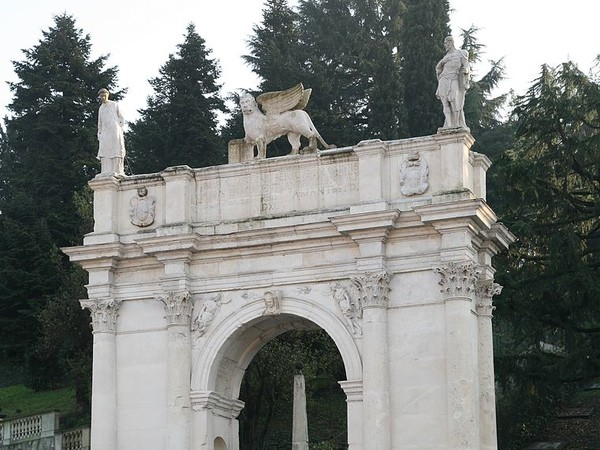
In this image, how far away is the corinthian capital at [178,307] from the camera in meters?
26.3

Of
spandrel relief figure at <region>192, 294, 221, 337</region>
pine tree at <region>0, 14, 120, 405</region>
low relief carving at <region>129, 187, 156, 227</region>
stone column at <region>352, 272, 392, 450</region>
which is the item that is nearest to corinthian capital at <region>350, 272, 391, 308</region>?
stone column at <region>352, 272, 392, 450</region>

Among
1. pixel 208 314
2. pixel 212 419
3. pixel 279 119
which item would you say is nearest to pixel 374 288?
pixel 208 314

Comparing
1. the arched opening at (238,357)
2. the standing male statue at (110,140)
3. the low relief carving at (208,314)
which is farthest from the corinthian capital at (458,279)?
the standing male statue at (110,140)

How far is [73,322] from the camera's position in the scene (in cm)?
4031

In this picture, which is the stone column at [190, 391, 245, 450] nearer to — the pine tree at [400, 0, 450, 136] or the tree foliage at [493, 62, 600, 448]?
the tree foliage at [493, 62, 600, 448]

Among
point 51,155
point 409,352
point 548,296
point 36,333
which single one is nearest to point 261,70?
point 51,155

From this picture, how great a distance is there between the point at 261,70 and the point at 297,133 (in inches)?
850

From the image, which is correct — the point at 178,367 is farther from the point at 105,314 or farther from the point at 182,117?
the point at 182,117

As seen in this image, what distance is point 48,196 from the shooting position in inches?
1913

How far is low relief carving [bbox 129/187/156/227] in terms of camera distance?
89.1ft

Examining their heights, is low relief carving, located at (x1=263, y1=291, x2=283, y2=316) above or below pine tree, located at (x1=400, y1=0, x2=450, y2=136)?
below

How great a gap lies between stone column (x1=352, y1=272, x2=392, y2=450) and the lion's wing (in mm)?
4084

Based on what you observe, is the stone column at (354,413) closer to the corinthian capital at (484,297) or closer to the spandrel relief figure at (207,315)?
the corinthian capital at (484,297)

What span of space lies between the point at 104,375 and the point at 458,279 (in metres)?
7.55
